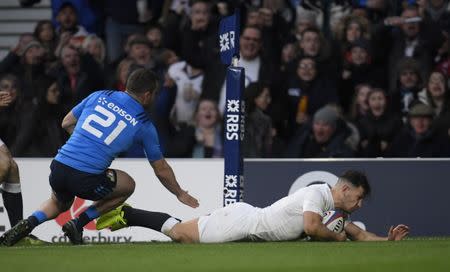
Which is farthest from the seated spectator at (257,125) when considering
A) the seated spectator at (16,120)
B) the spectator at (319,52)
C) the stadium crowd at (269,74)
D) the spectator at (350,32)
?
the seated spectator at (16,120)

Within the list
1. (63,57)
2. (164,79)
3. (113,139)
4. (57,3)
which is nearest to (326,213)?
(113,139)

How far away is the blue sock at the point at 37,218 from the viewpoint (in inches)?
455

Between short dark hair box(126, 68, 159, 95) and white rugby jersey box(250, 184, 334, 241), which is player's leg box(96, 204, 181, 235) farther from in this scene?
short dark hair box(126, 68, 159, 95)

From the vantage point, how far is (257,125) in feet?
51.9

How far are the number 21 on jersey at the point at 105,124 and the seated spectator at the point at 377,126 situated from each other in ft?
16.1

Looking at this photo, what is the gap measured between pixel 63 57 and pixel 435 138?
217 inches

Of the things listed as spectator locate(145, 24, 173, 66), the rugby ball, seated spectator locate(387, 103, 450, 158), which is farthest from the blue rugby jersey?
spectator locate(145, 24, 173, 66)

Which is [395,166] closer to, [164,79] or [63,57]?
[164,79]

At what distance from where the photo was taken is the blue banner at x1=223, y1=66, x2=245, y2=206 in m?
12.8

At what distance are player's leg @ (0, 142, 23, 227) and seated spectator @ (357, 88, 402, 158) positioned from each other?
15.3 ft

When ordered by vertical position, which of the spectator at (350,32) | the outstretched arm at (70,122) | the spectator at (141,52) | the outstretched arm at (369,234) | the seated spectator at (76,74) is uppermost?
the spectator at (350,32)

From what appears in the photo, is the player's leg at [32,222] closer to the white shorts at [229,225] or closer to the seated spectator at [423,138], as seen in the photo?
the white shorts at [229,225]

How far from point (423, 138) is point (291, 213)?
4473 mm

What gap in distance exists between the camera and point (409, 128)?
50.6 feet
